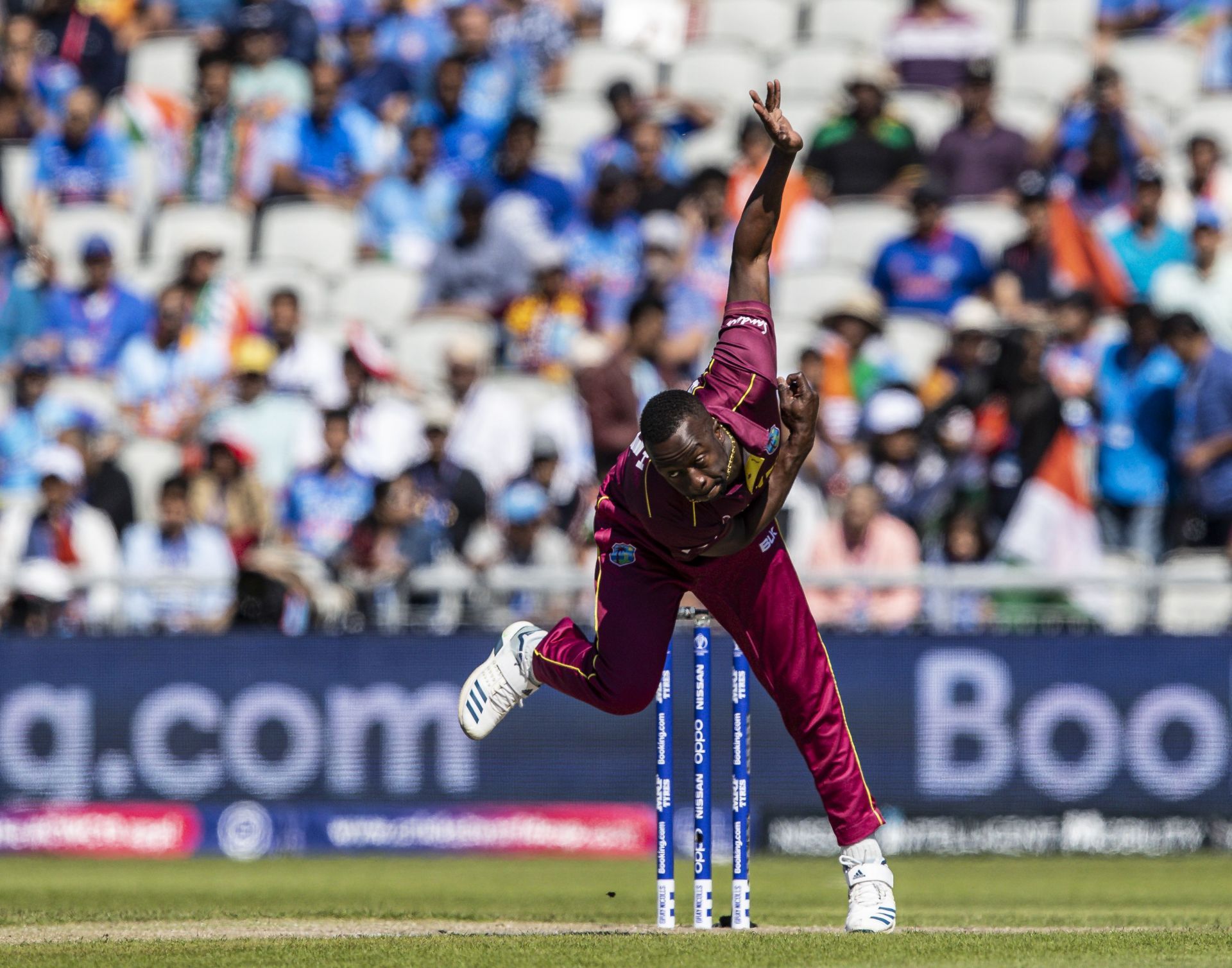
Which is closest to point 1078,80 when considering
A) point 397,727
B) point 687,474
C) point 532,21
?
point 532,21

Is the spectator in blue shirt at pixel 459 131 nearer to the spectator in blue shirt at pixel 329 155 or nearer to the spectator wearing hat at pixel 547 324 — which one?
the spectator in blue shirt at pixel 329 155

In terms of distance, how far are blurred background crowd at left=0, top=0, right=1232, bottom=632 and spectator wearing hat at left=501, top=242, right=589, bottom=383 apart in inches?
1.4

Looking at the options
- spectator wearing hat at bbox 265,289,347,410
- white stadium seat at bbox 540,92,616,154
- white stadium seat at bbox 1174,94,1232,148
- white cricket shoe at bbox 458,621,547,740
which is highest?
white stadium seat at bbox 540,92,616,154

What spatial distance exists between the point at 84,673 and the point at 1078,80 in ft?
31.2

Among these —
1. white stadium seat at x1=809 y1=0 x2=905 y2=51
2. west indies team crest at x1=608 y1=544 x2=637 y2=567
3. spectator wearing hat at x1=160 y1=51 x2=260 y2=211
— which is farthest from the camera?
white stadium seat at x1=809 y1=0 x2=905 y2=51

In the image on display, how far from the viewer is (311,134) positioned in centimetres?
1803

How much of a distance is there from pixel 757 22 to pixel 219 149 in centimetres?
499

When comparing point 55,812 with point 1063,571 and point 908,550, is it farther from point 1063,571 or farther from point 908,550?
point 1063,571

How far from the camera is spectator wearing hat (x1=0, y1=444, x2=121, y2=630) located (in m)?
13.4

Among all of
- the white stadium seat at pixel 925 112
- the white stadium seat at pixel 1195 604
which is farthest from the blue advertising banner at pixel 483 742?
the white stadium seat at pixel 925 112

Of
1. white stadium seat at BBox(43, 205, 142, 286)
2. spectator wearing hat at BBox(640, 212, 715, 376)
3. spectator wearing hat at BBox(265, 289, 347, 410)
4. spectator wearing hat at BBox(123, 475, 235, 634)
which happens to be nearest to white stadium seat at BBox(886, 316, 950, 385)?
spectator wearing hat at BBox(640, 212, 715, 376)

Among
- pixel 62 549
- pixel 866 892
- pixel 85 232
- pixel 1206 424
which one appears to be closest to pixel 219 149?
pixel 85 232

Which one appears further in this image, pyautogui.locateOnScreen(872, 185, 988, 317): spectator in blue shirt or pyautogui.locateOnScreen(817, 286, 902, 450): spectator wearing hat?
pyautogui.locateOnScreen(872, 185, 988, 317): spectator in blue shirt

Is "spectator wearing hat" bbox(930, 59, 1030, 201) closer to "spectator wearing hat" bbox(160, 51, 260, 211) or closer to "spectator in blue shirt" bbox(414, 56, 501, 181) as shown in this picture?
"spectator in blue shirt" bbox(414, 56, 501, 181)
